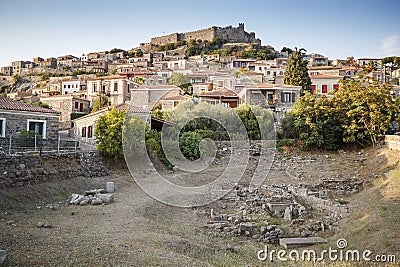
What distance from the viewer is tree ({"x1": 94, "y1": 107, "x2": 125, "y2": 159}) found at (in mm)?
20859

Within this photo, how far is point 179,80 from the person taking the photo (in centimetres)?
5400

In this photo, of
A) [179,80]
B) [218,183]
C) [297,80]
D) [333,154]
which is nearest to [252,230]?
[218,183]

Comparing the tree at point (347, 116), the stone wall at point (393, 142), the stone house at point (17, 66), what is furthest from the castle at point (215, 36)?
the stone wall at point (393, 142)

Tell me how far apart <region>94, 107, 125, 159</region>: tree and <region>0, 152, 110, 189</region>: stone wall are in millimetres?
695

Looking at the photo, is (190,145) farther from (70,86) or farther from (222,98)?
(70,86)

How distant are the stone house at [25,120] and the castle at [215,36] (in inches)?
3823

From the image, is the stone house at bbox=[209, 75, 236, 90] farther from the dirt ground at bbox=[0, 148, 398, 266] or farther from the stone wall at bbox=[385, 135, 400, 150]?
the dirt ground at bbox=[0, 148, 398, 266]

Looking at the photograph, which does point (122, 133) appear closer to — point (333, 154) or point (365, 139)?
point (333, 154)

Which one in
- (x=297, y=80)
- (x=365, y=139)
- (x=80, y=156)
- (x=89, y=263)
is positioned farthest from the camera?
(x=297, y=80)

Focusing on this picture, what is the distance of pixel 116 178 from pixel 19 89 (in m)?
68.5

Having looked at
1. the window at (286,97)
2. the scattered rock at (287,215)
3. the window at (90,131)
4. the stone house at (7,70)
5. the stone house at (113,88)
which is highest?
the stone house at (7,70)

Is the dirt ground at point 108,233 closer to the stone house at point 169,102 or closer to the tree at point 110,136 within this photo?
the tree at point 110,136

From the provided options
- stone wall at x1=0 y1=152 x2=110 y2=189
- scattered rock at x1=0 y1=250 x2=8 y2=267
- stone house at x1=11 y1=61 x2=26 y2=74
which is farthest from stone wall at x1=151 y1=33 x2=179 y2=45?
scattered rock at x1=0 y1=250 x2=8 y2=267

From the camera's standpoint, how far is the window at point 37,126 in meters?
21.5
